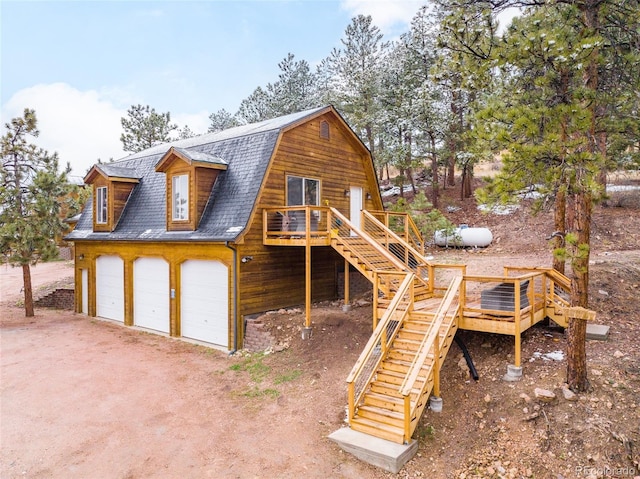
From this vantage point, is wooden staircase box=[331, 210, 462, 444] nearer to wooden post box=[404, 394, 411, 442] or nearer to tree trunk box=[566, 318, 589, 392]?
wooden post box=[404, 394, 411, 442]

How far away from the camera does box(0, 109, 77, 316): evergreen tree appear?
50.4 ft

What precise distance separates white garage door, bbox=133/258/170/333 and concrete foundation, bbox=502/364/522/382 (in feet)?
34.4

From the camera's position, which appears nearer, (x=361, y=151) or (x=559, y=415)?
(x=559, y=415)

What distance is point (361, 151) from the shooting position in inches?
619

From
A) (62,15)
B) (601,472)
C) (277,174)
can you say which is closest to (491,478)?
(601,472)

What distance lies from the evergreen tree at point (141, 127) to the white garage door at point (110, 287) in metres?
21.3

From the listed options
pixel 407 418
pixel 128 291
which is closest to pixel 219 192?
pixel 128 291

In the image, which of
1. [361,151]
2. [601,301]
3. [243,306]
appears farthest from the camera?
[361,151]

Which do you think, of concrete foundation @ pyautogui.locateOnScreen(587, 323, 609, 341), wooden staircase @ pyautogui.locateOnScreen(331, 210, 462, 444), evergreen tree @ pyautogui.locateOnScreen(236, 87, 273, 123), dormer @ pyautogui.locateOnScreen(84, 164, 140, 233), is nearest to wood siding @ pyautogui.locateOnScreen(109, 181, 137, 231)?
dormer @ pyautogui.locateOnScreen(84, 164, 140, 233)

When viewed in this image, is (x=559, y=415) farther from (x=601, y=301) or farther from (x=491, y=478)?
(x=601, y=301)

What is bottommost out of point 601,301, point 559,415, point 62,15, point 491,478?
point 491,478

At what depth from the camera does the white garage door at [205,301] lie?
1174 cm

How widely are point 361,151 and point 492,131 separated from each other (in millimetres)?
9388

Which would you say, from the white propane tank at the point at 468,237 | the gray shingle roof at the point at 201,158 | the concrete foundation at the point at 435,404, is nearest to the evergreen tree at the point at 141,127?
the gray shingle roof at the point at 201,158
